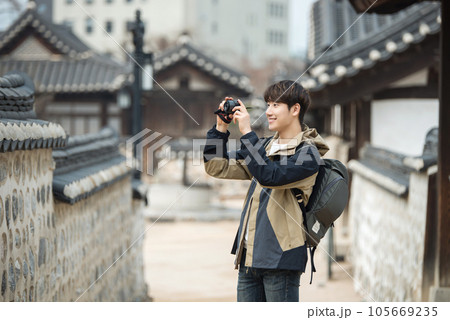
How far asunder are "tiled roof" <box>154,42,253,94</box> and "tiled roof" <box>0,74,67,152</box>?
1678cm

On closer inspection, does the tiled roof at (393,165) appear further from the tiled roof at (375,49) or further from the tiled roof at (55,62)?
the tiled roof at (55,62)

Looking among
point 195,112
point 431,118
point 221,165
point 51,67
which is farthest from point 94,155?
point 51,67

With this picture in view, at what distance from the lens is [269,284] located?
331 centimetres

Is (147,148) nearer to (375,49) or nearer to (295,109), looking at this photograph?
(375,49)

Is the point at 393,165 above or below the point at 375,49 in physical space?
below

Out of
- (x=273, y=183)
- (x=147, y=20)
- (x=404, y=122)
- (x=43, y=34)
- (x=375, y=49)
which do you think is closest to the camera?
(x=273, y=183)

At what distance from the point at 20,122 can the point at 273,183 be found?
5.05 feet

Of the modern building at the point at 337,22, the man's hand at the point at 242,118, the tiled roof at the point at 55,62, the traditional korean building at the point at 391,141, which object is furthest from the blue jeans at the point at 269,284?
the tiled roof at the point at 55,62

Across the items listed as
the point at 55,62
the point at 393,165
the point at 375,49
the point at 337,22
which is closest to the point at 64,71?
the point at 55,62

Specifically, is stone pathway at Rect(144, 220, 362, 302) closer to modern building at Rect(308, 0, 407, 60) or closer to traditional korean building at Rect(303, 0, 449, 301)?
traditional korean building at Rect(303, 0, 449, 301)

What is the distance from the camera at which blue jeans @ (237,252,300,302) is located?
331 cm

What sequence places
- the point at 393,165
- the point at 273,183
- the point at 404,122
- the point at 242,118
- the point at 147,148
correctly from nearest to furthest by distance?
the point at 273,183 → the point at 242,118 → the point at 393,165 → the point at 404,122 → the point at 147,148

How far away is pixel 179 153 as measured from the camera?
58.6 ft

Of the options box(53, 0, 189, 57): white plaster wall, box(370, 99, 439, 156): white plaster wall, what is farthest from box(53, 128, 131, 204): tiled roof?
box(53, 0, 189, 57): white plaster wall
